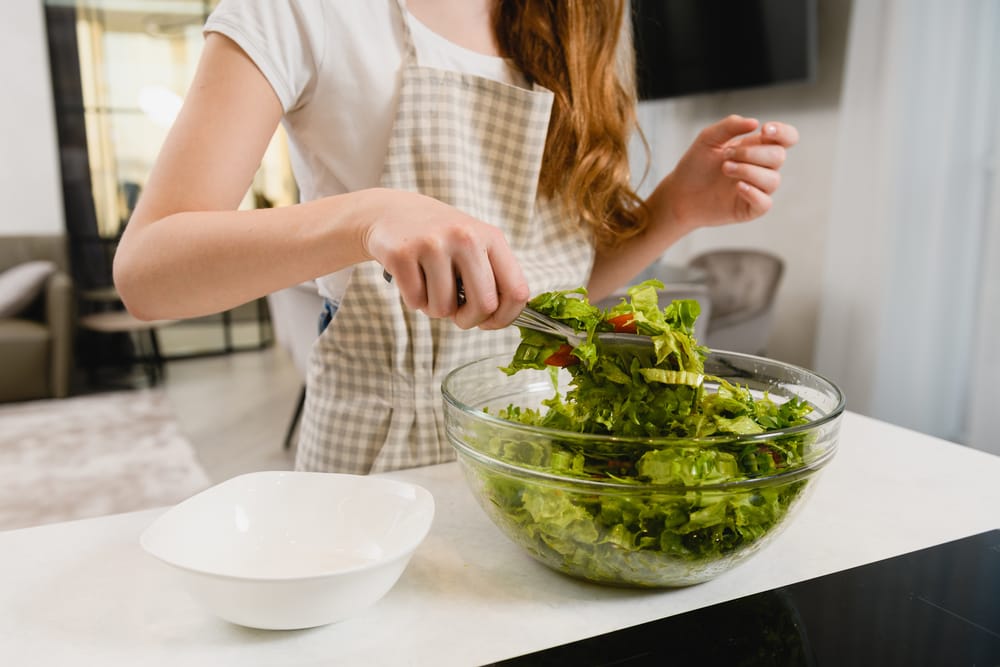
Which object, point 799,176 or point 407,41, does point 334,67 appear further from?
point 799,176

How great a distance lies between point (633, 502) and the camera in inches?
21.4

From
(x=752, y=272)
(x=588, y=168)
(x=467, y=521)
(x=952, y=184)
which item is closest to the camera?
(x=467, y=521)

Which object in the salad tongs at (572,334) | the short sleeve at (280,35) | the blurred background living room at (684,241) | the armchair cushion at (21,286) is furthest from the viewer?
the armchair cushion at (21,286)

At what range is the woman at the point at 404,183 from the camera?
2.28 ft

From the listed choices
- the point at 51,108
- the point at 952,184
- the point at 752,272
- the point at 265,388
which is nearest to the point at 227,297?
the point at 952,184

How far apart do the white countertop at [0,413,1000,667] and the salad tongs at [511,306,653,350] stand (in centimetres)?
19

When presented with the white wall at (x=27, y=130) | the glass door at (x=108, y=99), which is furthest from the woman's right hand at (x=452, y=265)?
the white wall at (x=27, y=130)

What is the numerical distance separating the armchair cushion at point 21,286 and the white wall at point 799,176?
3255mm

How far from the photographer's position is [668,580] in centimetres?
58

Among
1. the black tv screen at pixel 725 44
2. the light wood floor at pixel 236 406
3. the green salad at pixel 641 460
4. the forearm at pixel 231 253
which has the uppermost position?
the black tv screen at pixel 725 44

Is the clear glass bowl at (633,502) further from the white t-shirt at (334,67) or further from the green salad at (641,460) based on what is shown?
the white t-shirt at (334,67)

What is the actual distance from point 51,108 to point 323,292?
4.21 metres

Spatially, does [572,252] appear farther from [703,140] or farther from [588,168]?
[703,140]

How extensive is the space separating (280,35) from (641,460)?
612mm
